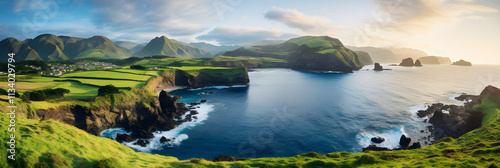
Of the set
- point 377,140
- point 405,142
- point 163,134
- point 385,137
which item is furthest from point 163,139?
point 405,142

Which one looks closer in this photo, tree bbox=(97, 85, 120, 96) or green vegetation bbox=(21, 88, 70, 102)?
green vegetation bbox=(21, 88, 70, 102)

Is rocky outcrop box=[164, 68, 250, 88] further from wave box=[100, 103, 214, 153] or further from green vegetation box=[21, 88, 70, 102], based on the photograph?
green vegetation box=[21, 88, 70, 102]

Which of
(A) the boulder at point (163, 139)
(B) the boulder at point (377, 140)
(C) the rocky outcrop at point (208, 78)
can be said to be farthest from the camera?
(C) the rocky outcrop at point (208, 78)

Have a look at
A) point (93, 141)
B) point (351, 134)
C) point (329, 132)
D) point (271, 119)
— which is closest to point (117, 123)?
point (93, 141)

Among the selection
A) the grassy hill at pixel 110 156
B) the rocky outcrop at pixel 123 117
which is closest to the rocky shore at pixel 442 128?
the grassy hill at pixel 110 156

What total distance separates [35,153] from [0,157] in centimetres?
166

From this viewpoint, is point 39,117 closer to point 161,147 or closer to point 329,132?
point 161,147

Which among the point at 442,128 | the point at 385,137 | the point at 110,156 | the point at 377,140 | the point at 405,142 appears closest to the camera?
the point at 110,156

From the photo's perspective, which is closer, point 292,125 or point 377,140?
point 377,140

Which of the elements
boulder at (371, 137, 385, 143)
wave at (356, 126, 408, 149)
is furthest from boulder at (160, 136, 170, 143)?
boulder at (371, 137, 385, 143)

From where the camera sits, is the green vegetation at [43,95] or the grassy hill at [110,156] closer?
the grassy hill at [110,156]

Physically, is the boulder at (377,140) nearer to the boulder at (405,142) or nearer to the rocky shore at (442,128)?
the rocky shore at (442,128)

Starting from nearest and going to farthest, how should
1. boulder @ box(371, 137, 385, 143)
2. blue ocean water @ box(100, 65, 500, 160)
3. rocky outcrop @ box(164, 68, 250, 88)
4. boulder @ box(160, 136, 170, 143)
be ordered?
blue ocean water @ box(100, 65, 500, 160) < boulder @ box(160, 136, 170, 143) < boulder @ box(371, 137, 385, 143) < rocky outcrop @ box(164, 68, 250, 88)

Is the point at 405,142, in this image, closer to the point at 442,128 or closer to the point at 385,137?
the point at 385,137
